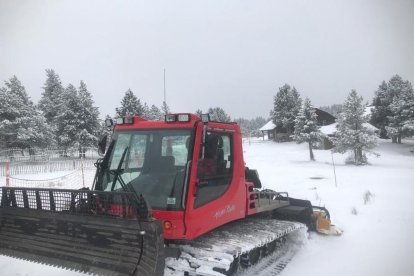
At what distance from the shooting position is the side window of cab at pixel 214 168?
17.9ft

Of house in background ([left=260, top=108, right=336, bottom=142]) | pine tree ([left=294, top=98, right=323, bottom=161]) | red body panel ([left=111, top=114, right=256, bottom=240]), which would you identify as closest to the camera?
red body panel ([left=111, top=114, right=256, bottom=240])

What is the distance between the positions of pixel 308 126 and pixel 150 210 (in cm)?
4010

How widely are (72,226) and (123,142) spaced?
1.56m

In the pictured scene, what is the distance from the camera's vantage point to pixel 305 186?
1723 cm

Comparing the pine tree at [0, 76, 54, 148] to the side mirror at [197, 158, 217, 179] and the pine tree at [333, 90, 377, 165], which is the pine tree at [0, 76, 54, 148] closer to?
the pine tree at [333, 90, 377, 165]

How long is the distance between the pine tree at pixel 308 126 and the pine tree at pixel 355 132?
4082 millimetres

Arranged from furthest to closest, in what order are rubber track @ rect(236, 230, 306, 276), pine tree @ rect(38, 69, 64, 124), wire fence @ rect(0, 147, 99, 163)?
1. pine tree @ rect(38, 69, 64, 124)
2. wire fence @ rect(0, 147, 99, 163)
3. rubber track @ rect(236, 230, 306, 276)

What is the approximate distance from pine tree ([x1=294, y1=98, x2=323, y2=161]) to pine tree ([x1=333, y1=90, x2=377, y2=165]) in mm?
4082

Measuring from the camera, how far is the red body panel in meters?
4.98

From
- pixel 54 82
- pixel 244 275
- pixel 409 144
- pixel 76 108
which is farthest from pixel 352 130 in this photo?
pixel 54 82

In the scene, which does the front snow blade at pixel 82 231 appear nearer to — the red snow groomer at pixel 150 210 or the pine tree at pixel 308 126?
the red snow groomer at pixel 150 210

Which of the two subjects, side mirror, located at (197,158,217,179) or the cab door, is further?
side mirror, located at (197,158,217,179)

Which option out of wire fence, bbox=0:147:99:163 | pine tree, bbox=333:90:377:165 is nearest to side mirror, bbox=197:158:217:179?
wire fence, bbox=0:147:99:163

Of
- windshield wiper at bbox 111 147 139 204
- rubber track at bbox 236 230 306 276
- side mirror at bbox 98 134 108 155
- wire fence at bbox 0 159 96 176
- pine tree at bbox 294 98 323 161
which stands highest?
pine tree at bbox 294 98 323 161
